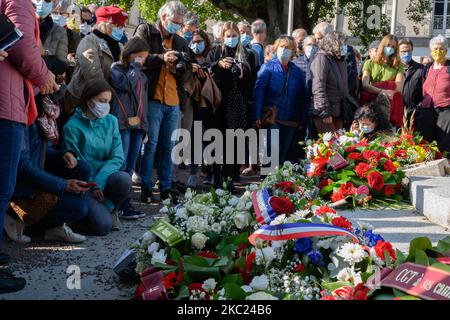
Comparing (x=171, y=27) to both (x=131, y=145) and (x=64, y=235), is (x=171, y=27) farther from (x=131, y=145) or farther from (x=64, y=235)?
(x=64, y=235)

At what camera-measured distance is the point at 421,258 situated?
3.21m

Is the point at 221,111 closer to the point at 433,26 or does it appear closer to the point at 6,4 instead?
the point at 6,4

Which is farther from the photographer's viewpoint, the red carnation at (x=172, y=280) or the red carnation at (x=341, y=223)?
the red carnation at (x=341, y=223)

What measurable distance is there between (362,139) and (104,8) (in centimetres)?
288

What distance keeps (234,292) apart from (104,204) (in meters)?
3.01

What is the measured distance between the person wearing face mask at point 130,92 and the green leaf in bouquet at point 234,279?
10.6 feet

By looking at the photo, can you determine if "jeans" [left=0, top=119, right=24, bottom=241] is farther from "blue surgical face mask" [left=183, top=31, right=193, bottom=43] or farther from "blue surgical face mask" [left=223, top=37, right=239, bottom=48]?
"blue surgical face mask" [left=183, top=31, right=193, bottom=43]

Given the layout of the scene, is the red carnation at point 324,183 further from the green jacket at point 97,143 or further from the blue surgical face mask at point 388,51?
the blue surgical face mask at point 388,51

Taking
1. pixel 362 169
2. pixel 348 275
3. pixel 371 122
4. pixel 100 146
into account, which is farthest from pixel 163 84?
pixel 348 275

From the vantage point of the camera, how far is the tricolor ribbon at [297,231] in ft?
11.5

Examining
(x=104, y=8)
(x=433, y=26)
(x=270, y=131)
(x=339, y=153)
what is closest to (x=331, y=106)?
(x=270, y=131)

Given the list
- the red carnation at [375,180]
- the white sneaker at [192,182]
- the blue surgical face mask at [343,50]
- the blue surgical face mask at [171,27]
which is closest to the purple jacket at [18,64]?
the red carnation at [375,180]

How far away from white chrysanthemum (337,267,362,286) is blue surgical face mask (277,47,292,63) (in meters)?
5.16

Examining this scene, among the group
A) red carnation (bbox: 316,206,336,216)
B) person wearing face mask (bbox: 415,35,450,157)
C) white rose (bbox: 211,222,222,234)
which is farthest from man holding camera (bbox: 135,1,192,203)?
person wearing face mask (bbox: 415,35,450,157)
